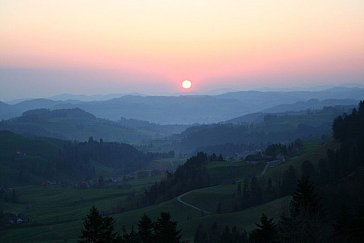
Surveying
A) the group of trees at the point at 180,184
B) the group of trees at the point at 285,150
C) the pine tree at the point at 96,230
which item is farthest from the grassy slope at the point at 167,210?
the pine tree at the point at 96,230

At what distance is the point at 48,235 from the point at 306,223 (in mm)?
104341

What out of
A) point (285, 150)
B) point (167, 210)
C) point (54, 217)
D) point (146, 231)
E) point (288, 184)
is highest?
point (146, 231)

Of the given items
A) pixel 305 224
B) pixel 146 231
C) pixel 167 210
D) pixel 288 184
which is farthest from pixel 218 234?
pixel 305 224

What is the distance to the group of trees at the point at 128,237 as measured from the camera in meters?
41.8

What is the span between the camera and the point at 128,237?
4744cm

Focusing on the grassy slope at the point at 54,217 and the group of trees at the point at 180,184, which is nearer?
the grassy slope at the point at 54,217

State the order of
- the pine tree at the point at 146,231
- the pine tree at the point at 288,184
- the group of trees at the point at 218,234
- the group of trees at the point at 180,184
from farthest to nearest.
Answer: the group of trees at the point at 180,184
the pine tree at the point at 288,184
the group of trees at the point at 218,234
the pine tree at the point at 146,231

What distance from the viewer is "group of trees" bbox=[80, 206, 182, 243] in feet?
137

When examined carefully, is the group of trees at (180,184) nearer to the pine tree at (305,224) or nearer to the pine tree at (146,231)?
the pine tree at (146,231)

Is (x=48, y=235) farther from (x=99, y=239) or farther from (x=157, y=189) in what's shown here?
(x=99, y=239)

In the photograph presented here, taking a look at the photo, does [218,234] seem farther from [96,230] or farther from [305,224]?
[305,224]

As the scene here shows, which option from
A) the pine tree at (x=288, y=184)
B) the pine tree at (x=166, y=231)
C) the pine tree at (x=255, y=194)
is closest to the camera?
the pine tree at (x=166, y=231)

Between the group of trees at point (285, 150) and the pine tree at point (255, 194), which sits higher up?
the group of trees at point (285, 150)

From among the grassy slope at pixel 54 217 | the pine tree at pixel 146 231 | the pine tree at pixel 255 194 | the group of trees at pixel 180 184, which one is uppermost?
the pine tree at pixel 146 231
